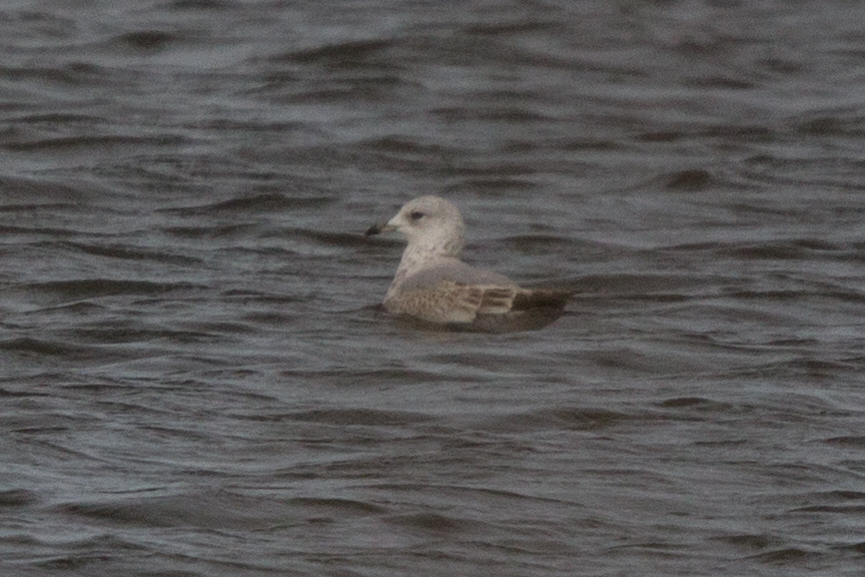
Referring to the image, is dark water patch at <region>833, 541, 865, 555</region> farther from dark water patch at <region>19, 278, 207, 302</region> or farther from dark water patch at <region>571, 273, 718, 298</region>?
dark water patch at <region>19, 278, 207, 302</region>

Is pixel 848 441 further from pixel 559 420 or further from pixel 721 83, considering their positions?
pixel 721 83

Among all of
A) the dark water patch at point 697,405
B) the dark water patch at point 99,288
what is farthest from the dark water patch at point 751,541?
the dark water patch at point 99,288

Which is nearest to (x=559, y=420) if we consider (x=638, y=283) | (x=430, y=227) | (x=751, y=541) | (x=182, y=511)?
(x=751, y=541)

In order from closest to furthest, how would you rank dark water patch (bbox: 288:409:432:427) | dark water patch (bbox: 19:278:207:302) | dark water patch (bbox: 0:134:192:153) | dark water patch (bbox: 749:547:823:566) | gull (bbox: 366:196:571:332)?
dark water patch (bbox: 749:547:823:566), dark water patch (bbox: 288:409:432:427), gull (bbox: 366:196:571:332), dark water patch (bbox: 19:278:207:302), dark water patch (bbox: 0:134:192:153)

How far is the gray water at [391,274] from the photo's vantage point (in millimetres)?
7387

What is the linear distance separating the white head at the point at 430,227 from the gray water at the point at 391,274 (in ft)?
1.29

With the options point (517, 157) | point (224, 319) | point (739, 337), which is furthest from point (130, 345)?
point (517, 157)

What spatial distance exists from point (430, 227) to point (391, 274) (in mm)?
868

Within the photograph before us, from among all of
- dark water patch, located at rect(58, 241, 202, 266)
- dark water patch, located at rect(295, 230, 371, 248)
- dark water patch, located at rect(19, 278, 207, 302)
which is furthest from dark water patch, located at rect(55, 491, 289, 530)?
dark water patch, located at rect(295, 230, 371, 248)

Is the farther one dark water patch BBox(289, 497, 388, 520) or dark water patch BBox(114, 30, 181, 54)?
dark water patch BBox(114, 30, 181, 54)

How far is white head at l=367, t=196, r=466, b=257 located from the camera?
12.0m

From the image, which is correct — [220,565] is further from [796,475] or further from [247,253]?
[247,253]

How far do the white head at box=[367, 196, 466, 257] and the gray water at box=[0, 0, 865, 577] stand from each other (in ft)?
1.29

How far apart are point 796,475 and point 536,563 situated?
146 centimetres
